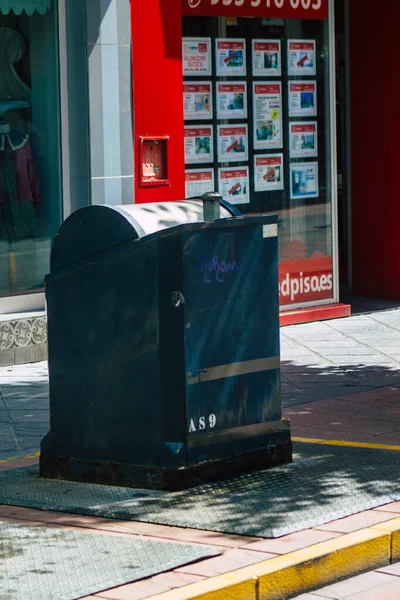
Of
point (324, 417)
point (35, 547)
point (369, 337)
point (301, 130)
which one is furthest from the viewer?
point (301, 130)

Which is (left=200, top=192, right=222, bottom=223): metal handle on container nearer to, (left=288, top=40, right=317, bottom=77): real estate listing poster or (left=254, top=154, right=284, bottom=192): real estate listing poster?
(left=254, top=154, right=284, bottom=192): real estate listing poster

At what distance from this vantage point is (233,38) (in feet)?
41.1

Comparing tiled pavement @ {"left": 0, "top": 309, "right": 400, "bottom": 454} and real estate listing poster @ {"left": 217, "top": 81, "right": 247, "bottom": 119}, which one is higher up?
real estate listing poster @ {"left": 217, "top": 81, "right": 247, "bottom": 119}

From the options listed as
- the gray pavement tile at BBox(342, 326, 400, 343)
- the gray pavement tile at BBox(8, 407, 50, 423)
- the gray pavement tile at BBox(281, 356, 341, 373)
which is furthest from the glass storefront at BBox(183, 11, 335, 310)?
the gray pavement tile at BBox(8, 407, 50, 423)

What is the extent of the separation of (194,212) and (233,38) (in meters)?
6.12

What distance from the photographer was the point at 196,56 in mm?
12258

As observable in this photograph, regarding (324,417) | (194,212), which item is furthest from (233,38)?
(194,212)

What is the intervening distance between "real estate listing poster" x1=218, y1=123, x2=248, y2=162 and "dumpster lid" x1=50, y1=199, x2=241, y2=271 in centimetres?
580

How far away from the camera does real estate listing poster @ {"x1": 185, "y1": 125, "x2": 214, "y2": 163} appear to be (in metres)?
12.3

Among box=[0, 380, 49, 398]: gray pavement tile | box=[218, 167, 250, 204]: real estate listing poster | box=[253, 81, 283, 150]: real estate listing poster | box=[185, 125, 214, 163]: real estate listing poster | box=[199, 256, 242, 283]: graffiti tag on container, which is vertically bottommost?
A: box=[0, 380, 49, 398]: gray pavement tile

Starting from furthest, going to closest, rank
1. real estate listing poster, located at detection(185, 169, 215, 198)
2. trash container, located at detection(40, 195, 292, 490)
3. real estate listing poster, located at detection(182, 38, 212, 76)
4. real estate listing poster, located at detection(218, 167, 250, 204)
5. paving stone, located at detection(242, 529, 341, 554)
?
real estate listing poster, located at detection(218, 167, 250, 204) → real estate listing poster, located at detection(185, 169, 215, 198) → real estate listing poster, located at detection(182, 38, 212, 76) → trash container, located at detection(40, 195, 292, 490) → paving stone, located at detection(242, 529, 341, 554)

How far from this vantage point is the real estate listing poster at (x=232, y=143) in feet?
41.3

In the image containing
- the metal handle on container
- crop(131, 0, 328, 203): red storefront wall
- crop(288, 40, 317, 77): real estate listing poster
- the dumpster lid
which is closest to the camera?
the dumpster lid

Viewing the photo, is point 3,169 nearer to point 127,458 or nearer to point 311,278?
point 311,278
